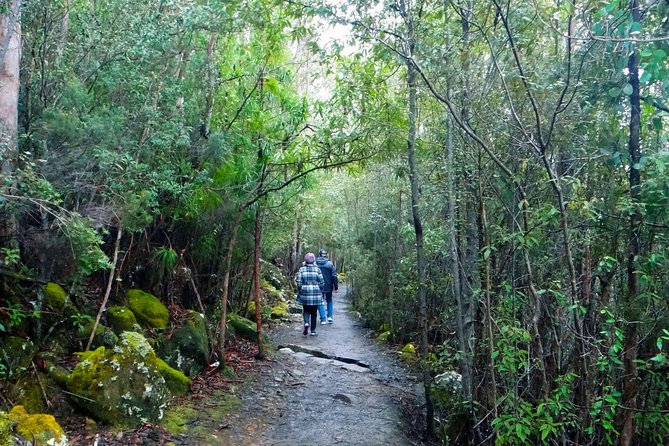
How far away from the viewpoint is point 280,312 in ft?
47.9

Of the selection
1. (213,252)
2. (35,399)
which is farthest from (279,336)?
(35,399)

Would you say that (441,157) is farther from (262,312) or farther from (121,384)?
(262,312)

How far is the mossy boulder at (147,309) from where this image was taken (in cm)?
707

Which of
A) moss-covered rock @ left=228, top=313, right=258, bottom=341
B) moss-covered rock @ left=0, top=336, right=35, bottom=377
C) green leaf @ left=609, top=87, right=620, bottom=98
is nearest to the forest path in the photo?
moss-covered rock @ left=228, top=313, right=258, bottom=341

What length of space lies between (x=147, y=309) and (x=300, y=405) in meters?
2.76

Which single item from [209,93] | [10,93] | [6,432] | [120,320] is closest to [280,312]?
[120,320]

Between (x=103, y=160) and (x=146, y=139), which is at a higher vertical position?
(x=146, y=139)

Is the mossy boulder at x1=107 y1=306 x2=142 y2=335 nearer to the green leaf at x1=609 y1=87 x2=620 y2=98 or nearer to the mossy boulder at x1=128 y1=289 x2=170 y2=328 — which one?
the mossy boulder at x1=128 y1=289 x2=170 y2=328

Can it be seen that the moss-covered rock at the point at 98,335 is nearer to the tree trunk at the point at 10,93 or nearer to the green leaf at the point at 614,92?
the tree trunk at the point at 10,93

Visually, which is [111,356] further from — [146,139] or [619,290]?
[619,290]

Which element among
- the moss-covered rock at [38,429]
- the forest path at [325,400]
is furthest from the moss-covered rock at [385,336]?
the moss-covered rock at [38,429]

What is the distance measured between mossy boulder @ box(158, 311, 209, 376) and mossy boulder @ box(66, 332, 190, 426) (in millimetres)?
1144

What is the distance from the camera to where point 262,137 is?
24.8 feet

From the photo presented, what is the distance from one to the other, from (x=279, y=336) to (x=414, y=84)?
764 cm
